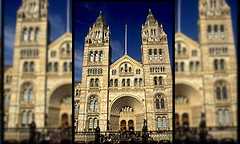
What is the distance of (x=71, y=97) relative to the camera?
9.70m

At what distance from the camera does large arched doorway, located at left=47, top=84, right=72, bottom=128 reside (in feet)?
31.3

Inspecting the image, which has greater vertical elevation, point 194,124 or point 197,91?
point 197,91

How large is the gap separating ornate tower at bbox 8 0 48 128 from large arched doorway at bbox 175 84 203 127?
3030 mm

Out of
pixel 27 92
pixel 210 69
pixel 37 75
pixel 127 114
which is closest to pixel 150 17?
pixel 210 69

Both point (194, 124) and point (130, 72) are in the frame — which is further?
point (130, 72)

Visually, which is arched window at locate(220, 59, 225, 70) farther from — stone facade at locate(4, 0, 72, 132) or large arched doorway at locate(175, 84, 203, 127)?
stone facade at locate(4, 0, 72, 132)

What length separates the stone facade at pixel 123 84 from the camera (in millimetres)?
11016

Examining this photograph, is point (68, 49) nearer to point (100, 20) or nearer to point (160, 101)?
point (100, 20)

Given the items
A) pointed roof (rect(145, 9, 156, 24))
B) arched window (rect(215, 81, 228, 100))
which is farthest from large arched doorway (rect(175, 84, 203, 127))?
pointed roof (rect(145, 9, 156, 24))

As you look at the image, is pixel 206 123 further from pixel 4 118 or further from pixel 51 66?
pixel 4 118

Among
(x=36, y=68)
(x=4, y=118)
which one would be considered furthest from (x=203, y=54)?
(x=4, y=118)

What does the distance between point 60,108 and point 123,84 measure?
2.41 m

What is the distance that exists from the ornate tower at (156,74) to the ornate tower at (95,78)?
1.05m

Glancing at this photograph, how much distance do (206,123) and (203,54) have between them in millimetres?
1511
